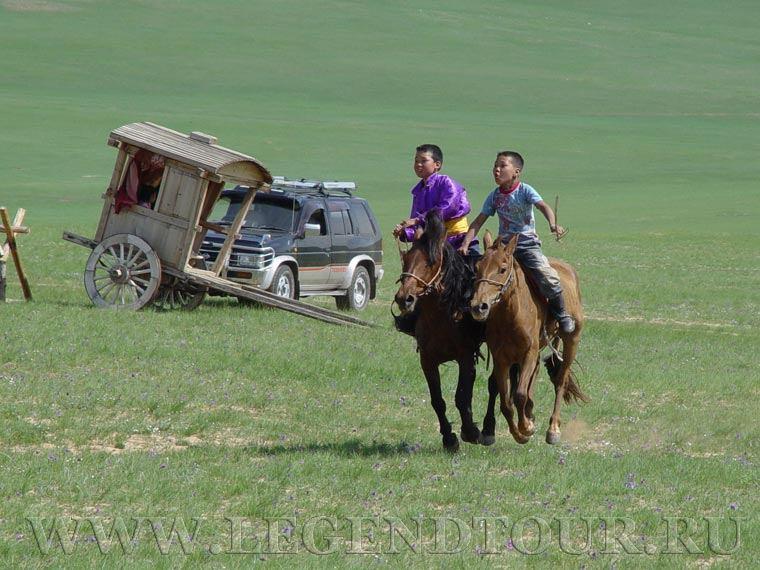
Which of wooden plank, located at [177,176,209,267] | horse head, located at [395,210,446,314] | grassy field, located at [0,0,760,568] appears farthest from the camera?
wooden plank, located at [177,176,209,267]

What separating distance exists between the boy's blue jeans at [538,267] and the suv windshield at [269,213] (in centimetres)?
1095

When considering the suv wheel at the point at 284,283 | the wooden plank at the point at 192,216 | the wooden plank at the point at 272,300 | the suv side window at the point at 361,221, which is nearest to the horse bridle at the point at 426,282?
the wooden plank at the point at 272,300

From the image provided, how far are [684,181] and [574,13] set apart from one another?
7987 cm

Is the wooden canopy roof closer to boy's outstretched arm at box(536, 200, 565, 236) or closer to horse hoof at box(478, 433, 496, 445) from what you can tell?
boy's outstretched arm at box(536, 200, 565, 236)

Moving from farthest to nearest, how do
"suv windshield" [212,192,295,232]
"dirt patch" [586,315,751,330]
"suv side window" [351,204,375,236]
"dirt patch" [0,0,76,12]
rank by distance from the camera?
"dirt patch" [0,0,76,12] < "suv side window" [351,204,375,236] < "dirt patch" [586,315,751,330] < "suv windshield" [212,192,295,232]

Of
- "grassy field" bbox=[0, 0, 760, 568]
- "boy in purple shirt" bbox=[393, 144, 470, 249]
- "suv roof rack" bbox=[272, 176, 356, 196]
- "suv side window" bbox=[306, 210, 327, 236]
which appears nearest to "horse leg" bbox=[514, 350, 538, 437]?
"grassy field" bbox=[0, 0, 760, 568]

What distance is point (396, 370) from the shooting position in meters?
14.3

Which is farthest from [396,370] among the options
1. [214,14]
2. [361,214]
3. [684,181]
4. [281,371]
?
[214,14]

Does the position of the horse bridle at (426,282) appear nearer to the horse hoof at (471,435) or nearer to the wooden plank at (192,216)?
the horse hoof at (471,435)

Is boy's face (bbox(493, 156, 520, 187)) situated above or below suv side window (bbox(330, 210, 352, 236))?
above

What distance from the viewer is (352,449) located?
10344 millimetres

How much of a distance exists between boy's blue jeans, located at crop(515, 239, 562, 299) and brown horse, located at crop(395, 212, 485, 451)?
1.70 feet

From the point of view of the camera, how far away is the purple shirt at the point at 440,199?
429 inches

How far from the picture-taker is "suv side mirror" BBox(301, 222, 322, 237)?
70.7 feet
